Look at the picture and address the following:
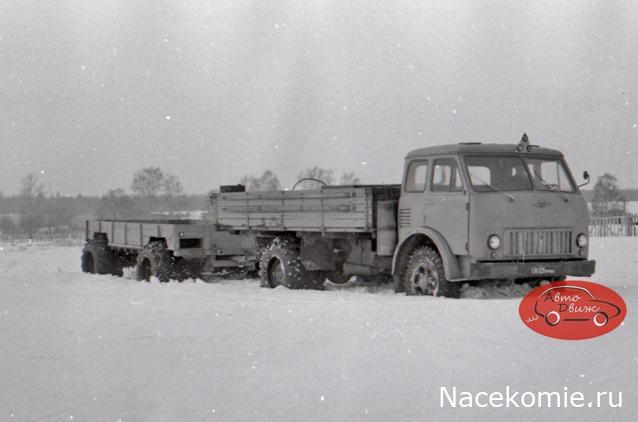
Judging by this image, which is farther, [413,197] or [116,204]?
[116,204]

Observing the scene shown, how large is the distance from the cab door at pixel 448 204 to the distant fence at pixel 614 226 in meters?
24.3

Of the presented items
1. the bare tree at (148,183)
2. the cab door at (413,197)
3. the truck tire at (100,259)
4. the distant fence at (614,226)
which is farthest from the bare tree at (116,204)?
the cab door at (413,197)

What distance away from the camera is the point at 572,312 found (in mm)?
8555

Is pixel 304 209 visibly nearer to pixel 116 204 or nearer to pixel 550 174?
pixel 550 174

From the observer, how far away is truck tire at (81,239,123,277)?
1795cm

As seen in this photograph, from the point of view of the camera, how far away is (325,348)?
743cm

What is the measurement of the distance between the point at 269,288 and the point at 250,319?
14.7 feet

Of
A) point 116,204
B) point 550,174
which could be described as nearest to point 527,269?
point 550,174

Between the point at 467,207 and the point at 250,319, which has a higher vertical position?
the point at 467,207

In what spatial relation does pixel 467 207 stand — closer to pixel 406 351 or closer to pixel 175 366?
pixel 406 351

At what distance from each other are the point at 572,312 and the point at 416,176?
365 cm

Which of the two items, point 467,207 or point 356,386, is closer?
point 356,386

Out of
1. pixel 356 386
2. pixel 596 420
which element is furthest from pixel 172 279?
pixel 596 420

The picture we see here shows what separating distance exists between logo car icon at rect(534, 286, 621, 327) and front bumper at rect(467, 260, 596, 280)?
0.59 meters
